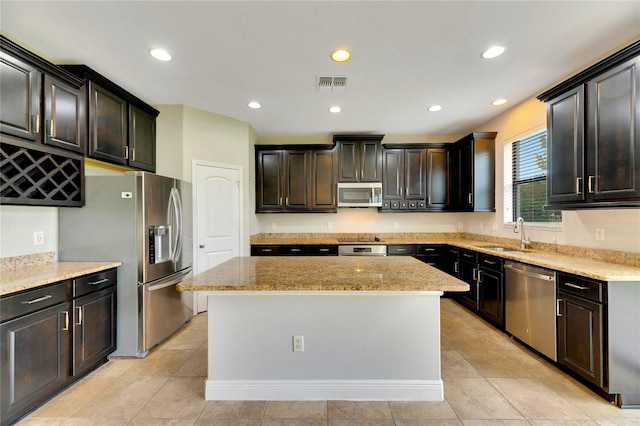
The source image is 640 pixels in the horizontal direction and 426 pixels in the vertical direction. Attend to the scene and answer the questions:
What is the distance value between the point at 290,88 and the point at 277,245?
7.59 ft

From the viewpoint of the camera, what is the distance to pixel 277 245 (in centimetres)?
416

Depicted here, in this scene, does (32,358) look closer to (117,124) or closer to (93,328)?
(93,328)

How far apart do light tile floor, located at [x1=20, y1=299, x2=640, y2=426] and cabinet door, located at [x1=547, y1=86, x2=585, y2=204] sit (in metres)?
1.59

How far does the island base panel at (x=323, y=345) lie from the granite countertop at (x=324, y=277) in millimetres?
167

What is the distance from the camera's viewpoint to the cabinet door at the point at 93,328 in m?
Answer: 2.09

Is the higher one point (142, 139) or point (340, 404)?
point (142, 139)

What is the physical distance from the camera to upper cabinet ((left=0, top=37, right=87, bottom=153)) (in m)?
1.83

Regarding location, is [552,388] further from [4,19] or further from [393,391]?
[4,19]

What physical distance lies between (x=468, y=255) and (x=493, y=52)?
2.47 meters

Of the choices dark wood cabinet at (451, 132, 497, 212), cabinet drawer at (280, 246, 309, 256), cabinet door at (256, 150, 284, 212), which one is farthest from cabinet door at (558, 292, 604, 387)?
cabinet door at (256, 150, 284, 212)

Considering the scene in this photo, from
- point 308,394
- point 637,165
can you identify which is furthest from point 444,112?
point 308,394

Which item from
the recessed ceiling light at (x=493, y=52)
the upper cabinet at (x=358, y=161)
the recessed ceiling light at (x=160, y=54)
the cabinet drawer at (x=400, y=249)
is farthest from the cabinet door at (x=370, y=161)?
the recessed ceiling light at (x=160, y=54)

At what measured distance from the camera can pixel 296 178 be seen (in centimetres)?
447

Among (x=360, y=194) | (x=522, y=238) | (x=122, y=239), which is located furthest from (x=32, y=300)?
(x=522, y=238)
